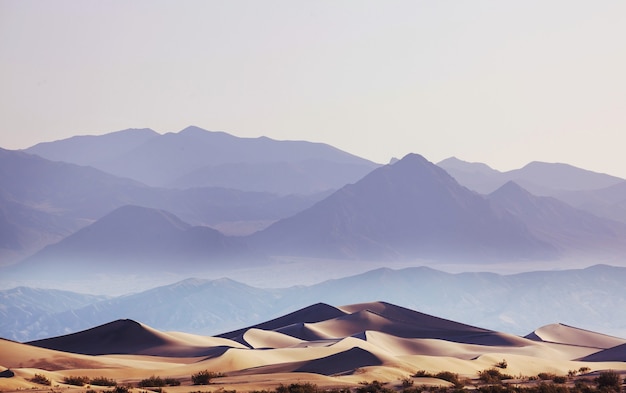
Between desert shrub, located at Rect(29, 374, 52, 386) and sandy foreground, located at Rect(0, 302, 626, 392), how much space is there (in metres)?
0.31

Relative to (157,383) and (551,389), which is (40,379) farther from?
(551,389)

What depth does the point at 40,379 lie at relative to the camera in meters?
44.3

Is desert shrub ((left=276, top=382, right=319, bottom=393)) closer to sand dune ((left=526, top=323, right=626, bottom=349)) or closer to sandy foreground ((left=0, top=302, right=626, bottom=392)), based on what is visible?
sandy foreground ((left=0, top=302, right=626, bottom=392))

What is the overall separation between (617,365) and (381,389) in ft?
138

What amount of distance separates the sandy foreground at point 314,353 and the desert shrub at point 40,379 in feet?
1.01

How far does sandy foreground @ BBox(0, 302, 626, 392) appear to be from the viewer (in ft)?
166

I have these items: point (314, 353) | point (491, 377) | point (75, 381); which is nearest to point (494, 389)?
point (491, 377)

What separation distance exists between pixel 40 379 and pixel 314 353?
3558cm

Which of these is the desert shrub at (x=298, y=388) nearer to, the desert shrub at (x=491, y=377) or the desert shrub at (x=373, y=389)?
the desert shrub at (x=373, y=389)

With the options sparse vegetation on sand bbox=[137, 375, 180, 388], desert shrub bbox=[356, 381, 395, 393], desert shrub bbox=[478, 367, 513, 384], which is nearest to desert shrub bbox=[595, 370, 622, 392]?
desert shrub bbox=[478, 367, 513, 384]

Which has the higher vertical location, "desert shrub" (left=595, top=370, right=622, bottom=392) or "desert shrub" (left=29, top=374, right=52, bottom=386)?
"desert shrub" (left=29, top=374, right=52, bottom=386)

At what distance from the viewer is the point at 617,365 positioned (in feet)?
259

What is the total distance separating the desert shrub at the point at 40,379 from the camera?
43.3 m

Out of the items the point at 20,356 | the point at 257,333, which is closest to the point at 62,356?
the point at 20,356
